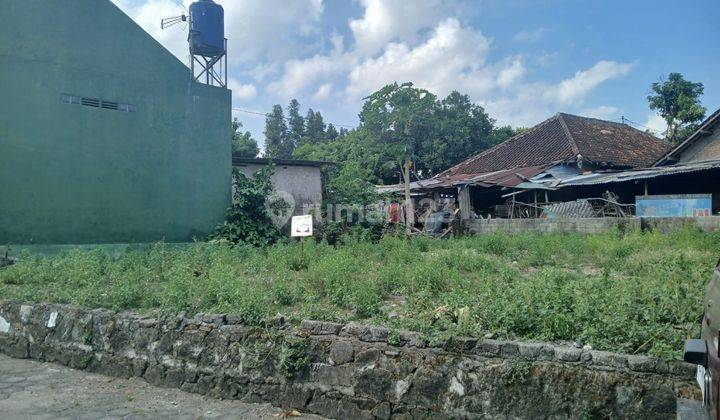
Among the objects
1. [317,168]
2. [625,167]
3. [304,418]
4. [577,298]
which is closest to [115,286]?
[304,418]

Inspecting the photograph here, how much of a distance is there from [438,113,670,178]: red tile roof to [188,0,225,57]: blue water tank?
1438 cm

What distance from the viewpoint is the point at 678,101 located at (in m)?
23.0

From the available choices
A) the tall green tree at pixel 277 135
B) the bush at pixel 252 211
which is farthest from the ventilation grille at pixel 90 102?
the tall green tree at pixel 277 135

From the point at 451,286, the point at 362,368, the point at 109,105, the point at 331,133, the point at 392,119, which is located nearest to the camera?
the point at 362,368

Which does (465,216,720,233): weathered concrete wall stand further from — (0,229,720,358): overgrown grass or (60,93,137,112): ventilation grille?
(60,93,137,112): ventilation grille

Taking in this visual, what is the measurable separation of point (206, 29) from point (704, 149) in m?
18.0

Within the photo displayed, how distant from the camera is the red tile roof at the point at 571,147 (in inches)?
899

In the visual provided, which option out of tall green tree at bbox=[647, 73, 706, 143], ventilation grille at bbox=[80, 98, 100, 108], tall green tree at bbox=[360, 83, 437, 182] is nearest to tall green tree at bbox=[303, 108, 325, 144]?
tall green tree at bbox=[360, 83, 437, 182]

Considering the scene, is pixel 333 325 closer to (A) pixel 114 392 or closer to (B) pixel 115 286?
(A) pixel 114 392

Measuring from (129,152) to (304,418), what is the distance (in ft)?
34.7

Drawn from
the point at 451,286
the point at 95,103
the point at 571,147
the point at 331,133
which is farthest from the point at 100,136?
the point at 331,133

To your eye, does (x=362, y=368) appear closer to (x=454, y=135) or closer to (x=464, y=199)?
(x=464, y=199)

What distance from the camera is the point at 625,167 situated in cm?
2305

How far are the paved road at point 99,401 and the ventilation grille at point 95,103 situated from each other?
8.08 m
